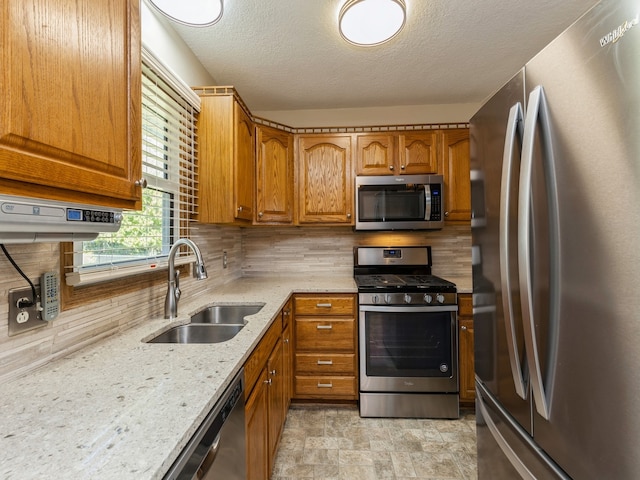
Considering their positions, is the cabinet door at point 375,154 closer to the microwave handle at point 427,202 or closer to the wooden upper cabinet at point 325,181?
the wooden upper cabinet at point 325,181

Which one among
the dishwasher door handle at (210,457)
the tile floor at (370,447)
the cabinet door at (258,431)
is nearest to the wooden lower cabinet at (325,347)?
the tile floor at (370,447)

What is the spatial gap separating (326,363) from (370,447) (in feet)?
1.97

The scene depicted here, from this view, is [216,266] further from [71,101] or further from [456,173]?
A: [456,173]

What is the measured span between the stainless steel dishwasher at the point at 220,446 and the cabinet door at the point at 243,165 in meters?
1.21

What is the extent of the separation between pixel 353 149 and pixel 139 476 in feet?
8.03

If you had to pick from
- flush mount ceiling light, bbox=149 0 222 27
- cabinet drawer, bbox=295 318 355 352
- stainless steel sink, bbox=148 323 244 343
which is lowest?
cabinet drawer, bbox=295 318 355 352

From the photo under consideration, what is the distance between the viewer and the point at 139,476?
50 cm

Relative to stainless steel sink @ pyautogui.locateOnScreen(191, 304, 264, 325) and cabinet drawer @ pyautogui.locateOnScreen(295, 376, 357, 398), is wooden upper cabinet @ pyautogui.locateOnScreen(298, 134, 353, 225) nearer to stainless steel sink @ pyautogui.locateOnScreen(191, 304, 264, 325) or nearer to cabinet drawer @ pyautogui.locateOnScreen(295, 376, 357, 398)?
stainless steel sink @ pyautogui.locateOnScreen(191, 304, 264, 325)

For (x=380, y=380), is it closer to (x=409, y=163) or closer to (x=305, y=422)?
(x=305, y=422)

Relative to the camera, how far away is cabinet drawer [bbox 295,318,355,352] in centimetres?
226

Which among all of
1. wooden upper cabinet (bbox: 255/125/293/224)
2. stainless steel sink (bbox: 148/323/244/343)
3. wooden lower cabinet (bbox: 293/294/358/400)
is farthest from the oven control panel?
stainless steel sink (bbox: 148/323/244/343)

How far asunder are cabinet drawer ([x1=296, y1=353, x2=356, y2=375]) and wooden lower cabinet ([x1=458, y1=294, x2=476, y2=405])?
0.79 metres

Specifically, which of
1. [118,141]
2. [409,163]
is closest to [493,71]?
[409,163]

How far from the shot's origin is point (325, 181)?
2580 millimetres
